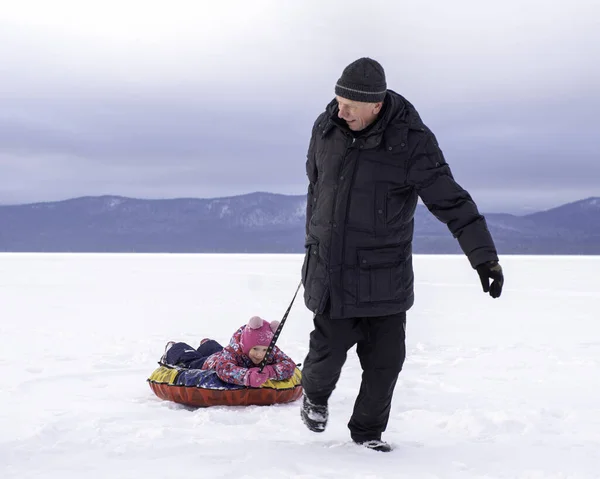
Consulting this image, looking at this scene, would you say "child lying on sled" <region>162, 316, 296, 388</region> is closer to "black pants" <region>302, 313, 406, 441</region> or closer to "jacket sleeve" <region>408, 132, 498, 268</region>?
"black pants" <region>302, 313, 406, 441</region>

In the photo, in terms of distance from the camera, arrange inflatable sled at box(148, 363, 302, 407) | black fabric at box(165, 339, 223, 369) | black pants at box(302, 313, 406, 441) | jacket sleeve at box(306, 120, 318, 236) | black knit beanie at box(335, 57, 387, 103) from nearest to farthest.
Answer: black knit beanie at box(335, 57, 387, 103), black pants at box(302, 313, 406, 441), jacket sleeve at box(306, 120, 318, 236), inflatable sled at box(148, 363, 302, 407), black fabric at box(165, 339, 223, 369)

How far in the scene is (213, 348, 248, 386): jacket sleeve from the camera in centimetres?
458

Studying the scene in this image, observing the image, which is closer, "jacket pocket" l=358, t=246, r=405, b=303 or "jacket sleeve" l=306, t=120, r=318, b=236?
"jacket pocket" l=358, t=246, r=405, b=303

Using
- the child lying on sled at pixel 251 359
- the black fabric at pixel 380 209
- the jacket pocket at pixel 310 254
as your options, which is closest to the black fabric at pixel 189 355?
the child lying on sled at pixel 251 359

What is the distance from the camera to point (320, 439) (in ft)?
12.3

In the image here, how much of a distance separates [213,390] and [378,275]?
5.52ft

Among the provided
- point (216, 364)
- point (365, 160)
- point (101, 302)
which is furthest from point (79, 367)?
point (101, 302)

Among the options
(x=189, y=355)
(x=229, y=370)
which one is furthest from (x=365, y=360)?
(x=189, y=355)

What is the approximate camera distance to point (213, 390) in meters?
4.54

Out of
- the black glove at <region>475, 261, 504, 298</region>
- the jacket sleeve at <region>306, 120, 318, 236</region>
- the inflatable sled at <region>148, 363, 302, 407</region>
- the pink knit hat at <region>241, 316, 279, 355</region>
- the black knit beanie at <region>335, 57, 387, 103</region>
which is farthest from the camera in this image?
the pink knit hat at <region>241, 316, 279, 355</region>

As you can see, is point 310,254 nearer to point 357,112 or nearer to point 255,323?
point 357,112

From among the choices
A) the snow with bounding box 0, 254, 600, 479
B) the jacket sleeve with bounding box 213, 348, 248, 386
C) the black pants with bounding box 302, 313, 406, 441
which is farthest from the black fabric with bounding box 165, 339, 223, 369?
the black pants with bounding box 302, 313, 406, 441

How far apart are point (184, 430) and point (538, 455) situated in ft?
6.08

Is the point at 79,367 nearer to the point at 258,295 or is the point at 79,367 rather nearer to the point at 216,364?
the point at 216,364
